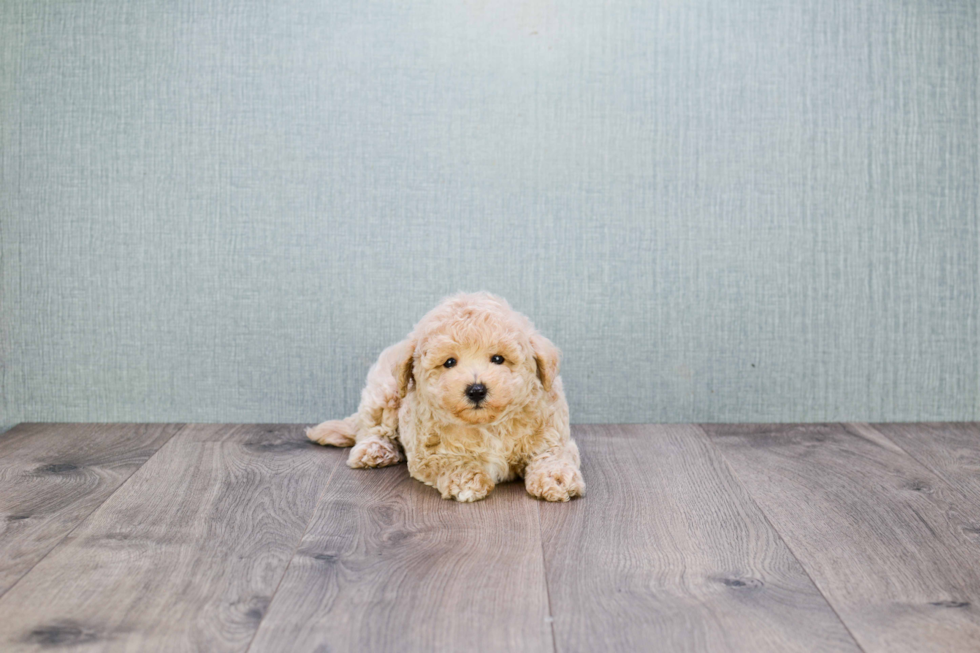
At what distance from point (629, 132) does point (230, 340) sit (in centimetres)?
121

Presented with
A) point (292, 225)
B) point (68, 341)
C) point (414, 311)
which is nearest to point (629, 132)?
point (414, 311)

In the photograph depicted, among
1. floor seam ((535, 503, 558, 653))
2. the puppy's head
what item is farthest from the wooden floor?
the puppy's head

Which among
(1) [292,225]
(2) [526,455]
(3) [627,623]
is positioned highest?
(1) [292,225]

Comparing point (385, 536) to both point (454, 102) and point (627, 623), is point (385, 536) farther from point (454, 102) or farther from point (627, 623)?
point (454, 102)

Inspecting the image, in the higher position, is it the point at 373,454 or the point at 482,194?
the point at 482,194

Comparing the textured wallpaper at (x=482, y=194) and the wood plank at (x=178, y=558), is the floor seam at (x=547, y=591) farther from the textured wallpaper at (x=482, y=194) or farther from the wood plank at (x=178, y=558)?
the textured wallpaper at (x=482, y=194)

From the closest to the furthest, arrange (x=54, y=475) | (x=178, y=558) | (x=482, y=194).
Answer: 1. (x=178, y=558)
2. (x=54, y=475)
3. (x=482, y=194)

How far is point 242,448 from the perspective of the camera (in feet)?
6.82

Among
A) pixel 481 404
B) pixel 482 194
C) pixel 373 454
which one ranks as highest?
pixel 482 194

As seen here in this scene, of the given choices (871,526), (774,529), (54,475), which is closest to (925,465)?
(871,526)

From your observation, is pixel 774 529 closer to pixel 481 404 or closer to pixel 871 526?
pixel 871 526

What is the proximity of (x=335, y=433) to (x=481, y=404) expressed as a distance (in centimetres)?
61

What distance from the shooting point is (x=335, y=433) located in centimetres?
209

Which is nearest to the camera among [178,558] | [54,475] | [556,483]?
[178,558]
